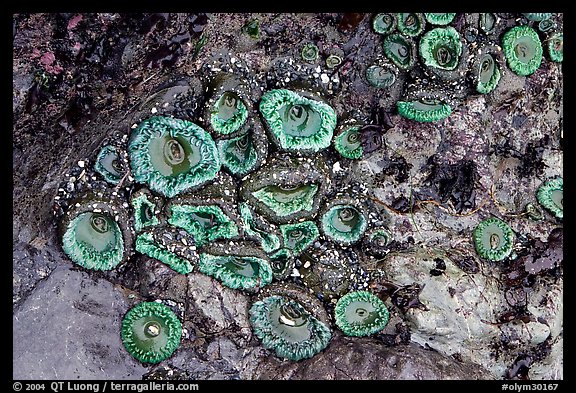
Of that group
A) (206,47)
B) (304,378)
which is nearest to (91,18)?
(206,47)

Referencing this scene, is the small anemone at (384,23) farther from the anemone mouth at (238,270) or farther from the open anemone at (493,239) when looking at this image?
the anemone mouth at (238,270)

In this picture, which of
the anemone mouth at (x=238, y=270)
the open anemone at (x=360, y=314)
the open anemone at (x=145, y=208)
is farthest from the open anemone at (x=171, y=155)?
the open anemone at (x=360, y=314)

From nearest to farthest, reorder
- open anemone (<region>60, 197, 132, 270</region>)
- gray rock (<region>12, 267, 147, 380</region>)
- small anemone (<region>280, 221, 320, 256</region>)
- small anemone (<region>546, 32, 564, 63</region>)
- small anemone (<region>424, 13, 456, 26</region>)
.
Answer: gray rock (<region>12, 267, 147, 380</region>) → open anemone (<region>60, 197, 132, 270</region>) → small anemone (<region>280, 221, 320, 256</region>) → small anemone (<region>424, 13, 456, 26</region>) → small anemone (<region>546, 32, 564, 63</region>)

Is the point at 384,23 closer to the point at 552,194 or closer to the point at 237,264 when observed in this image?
the point at 552,194

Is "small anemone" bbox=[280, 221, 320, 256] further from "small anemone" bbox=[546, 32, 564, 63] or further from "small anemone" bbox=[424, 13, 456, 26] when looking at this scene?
"small anemone" bbox=[546, 32, 564, 63]

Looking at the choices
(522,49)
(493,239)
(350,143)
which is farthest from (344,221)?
(522,49)

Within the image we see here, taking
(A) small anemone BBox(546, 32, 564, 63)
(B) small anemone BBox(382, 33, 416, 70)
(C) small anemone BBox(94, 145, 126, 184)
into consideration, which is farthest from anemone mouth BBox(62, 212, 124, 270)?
(A) small anemone BBox(546, 32, 564, 63)
